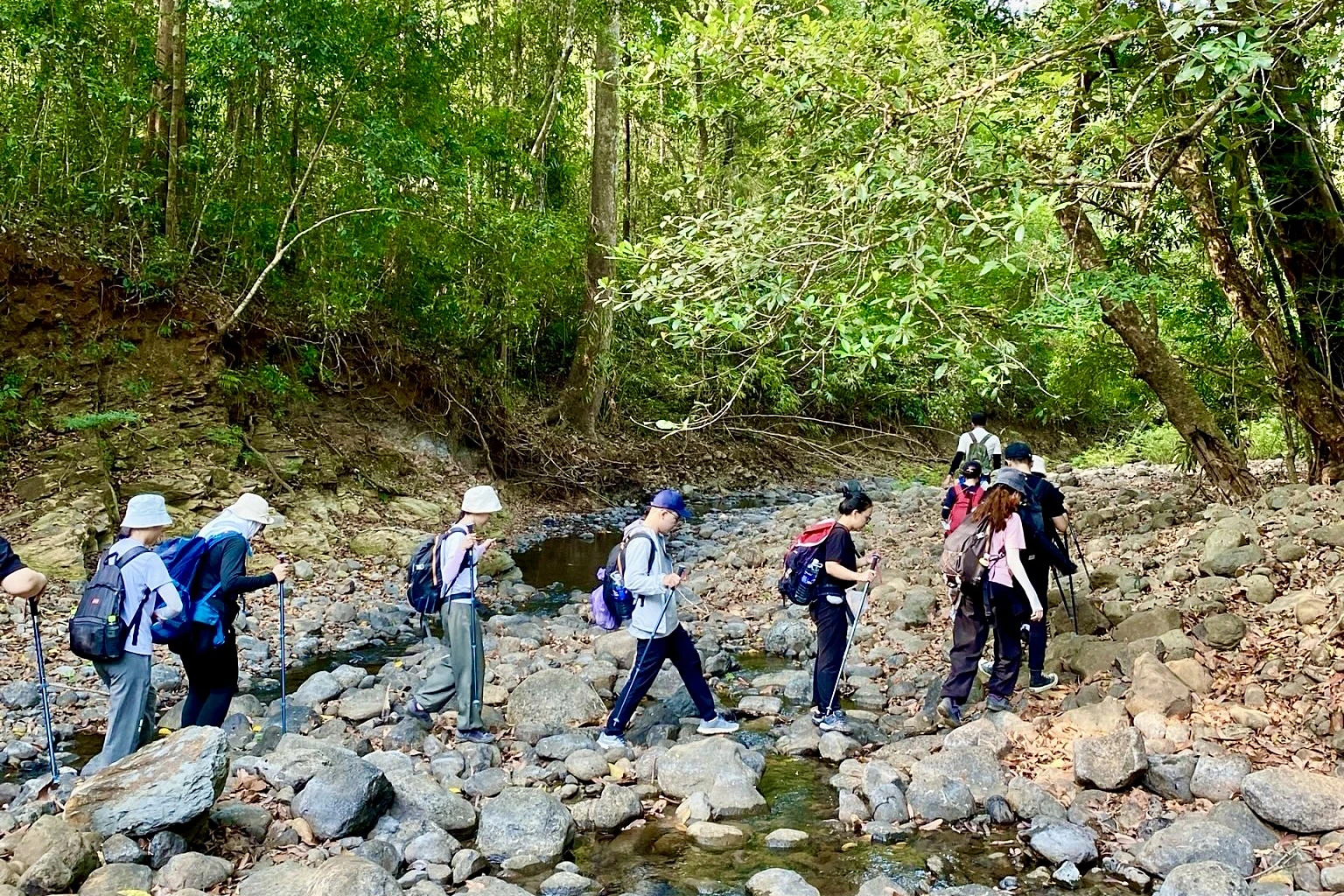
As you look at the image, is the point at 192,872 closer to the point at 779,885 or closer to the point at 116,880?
the point at 116,880

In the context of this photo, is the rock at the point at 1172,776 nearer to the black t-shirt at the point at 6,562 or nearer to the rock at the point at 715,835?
the rock at the point at 715,835

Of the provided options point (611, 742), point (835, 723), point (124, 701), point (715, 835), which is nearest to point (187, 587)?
point (124, 701)

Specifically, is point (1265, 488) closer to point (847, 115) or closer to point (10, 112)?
point (847, 115)

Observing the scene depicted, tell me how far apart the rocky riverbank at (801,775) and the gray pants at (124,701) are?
1.25 feet

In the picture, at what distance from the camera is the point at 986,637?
6.16 m

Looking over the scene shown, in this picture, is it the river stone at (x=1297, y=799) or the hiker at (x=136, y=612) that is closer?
the river stone at (x=1297, y=799)

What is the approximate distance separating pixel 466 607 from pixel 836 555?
8.07 ft

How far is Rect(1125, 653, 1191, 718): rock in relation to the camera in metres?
5.57

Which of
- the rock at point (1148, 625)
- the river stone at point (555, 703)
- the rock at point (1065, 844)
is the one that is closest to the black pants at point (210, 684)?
the river stone at point (555, 703)

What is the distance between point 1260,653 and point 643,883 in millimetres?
4582

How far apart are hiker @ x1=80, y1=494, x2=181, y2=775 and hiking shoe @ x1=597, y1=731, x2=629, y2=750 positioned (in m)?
2.67

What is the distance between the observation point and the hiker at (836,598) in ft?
19.1

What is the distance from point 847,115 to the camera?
5863 millimetres

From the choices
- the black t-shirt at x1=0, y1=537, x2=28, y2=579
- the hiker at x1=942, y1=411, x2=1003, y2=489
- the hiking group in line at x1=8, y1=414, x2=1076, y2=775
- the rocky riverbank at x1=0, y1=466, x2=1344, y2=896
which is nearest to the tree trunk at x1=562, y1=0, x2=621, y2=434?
the hiker at x1=942, y1=411, x2=1003, y2=489
